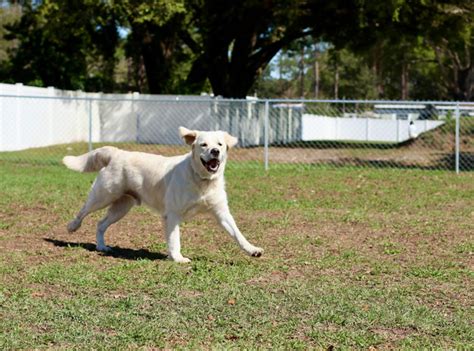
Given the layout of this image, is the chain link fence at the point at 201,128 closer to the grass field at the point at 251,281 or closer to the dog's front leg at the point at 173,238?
the grass field at the point at 251,281

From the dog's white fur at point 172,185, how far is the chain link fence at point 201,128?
9658mm

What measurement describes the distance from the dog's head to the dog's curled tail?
1189 mm

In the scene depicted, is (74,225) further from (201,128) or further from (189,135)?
(201,128)

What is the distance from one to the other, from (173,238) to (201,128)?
2292 centimetres

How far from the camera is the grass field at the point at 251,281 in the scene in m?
4.66

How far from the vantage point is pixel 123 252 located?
7711 millimetres

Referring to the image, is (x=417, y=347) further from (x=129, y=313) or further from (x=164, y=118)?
(x=164, y=118)

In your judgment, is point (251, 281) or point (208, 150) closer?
point (251, 281)

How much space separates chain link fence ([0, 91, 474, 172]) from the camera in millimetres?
20219

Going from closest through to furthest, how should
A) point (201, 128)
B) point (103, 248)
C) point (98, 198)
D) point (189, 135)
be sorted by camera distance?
1. point (189, 135)
2. point (103, 248)
3. point (98, 198)
4. point (201, 128)

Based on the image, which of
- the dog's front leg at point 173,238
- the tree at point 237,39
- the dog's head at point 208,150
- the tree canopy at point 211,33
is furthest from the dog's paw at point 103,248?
the tree at point 237,39

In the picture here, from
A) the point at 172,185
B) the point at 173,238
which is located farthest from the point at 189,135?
the point at 173,238

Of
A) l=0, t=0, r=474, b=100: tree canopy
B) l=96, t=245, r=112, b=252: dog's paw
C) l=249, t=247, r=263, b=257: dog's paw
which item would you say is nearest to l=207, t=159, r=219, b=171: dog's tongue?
l=249, t=247, r=263, b=257: dog's paw

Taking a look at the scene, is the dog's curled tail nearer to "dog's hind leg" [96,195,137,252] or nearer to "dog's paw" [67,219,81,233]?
"dog's hind leg" [96,195,137,252]
